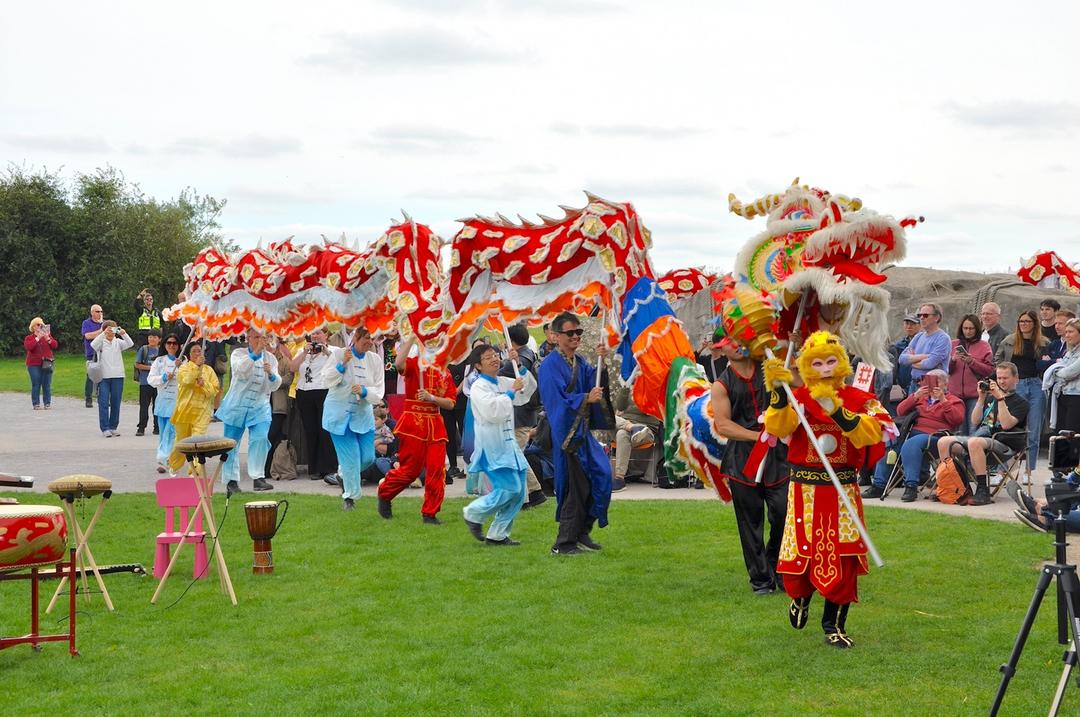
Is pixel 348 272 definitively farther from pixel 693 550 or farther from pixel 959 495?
pixel 959 495

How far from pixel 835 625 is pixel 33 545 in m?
4.32

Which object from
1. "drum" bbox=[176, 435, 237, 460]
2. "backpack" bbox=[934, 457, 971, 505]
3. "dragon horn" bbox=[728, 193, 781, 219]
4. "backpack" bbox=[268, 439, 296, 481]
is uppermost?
"dragon horn" bbox=[728, 193, 781, 219]

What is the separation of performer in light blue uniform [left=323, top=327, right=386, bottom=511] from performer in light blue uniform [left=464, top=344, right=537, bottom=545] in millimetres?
2189

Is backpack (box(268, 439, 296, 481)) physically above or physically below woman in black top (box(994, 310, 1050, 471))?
below

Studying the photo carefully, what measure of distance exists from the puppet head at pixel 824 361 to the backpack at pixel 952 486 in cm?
572

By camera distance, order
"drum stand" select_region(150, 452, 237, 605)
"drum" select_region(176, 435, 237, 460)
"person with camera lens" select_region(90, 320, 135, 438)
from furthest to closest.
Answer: "person with camera lens" select_region(90, 320, 135, 438) → "drum" select_region(176, 435, 237, 460) → "drum stand" select_region(150, 452, 237, 605)

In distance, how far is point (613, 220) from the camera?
948cm

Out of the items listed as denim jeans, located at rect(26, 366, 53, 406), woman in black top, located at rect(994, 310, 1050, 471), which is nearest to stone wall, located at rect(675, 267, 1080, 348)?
woman in black top, located at rect(994, 310, 1050, 471)

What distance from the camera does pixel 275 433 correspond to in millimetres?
14695

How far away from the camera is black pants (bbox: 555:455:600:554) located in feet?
31.7

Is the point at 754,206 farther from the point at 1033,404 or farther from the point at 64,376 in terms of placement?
the point at 64,376

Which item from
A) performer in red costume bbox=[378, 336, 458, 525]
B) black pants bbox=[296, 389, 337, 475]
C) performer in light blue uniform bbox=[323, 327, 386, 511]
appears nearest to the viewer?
performer in red costume bbox=[378, 336, 458, 525]

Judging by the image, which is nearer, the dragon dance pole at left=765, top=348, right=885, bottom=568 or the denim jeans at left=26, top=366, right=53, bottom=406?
the dragon dance pole at left=765, top=348, right=885, bottom=568

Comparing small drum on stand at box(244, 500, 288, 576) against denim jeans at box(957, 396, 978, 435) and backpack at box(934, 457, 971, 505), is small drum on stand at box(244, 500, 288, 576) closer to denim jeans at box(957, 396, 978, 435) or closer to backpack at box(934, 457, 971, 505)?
backpack at box(934, 457, 971, 505)
